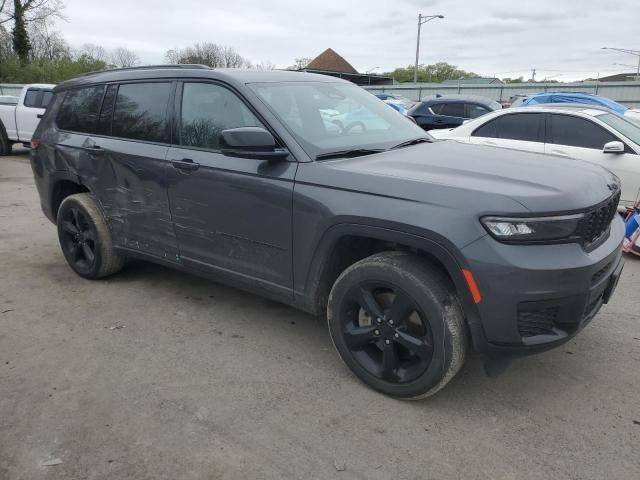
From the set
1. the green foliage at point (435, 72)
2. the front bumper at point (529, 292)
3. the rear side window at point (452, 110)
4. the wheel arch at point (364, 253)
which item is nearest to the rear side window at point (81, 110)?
the wheel arch at point (364, 253)

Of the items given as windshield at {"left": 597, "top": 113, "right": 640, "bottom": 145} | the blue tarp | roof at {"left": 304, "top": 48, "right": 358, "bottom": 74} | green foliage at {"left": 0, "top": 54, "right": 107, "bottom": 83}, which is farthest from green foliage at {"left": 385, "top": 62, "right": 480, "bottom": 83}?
windshield at {"left": 597, "top": 113, "right": 640, "bottom": 145}

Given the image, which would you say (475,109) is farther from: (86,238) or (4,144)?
(4,144)

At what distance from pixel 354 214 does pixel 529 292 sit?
934 mm

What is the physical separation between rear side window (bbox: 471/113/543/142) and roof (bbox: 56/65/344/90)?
4138mm

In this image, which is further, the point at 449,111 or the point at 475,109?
the point at 449,111

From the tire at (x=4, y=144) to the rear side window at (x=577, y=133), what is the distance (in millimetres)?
13191

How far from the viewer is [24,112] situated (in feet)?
42.4

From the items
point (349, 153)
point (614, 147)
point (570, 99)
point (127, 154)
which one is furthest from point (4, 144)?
point (570, 99)

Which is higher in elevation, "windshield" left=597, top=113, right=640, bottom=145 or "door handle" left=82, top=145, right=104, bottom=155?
"windshield" left=597, top=113, right=640, bottom=145

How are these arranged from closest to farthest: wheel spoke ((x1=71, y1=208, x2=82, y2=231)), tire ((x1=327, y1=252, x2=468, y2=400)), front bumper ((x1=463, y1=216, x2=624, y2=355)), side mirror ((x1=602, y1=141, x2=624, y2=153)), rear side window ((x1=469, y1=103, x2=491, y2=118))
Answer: front bumper ((x1=463, y1=216, x2=624, y2=355)) < tire ((x1=327, y1=252, x2=468, y2=400)) < wheel spoke ((x1=71, y1=208, x2=82, y2=231)) < side mirror ((x1=602, y1=141, x2=624, y2=153)) < rear side window ((x1=469, y1=103, x2=491, y2=118))

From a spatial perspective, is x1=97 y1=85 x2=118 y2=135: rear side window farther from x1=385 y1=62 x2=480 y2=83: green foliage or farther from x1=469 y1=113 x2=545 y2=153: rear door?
x1=385 y1=62 x2=480 y2=83: green foliage

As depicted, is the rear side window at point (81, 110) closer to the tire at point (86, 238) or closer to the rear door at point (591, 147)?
the tire at point (86, 238)

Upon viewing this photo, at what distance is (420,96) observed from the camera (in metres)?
29.2

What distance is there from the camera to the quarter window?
11.1ft
